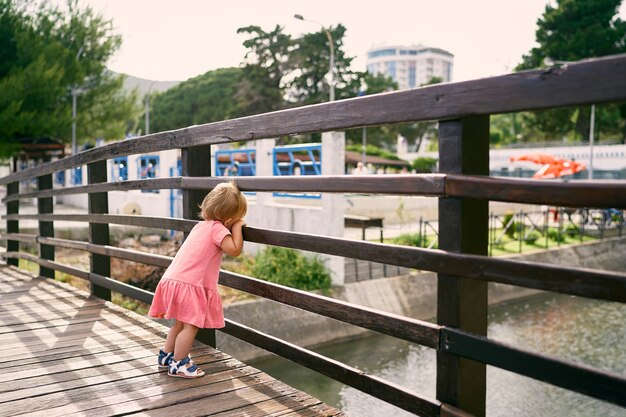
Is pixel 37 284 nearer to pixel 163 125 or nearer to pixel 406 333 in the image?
pixel 406 333

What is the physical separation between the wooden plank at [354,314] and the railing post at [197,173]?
0.49 metres

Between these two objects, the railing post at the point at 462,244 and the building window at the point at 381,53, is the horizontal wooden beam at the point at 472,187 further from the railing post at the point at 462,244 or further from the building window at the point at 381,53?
the building window at the point at 381,53

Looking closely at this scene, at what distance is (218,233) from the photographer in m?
2.90

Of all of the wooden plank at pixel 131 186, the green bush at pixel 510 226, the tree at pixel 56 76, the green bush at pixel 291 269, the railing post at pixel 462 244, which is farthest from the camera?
the tree at pixel 56 76

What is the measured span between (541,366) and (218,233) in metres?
1.63

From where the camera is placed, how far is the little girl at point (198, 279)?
288cm

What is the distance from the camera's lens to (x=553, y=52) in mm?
43531

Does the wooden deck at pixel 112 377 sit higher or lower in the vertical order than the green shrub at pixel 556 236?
higher

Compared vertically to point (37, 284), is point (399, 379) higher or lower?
lower

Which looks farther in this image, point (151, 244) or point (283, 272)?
point (151, 244)

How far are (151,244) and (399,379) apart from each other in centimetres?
613

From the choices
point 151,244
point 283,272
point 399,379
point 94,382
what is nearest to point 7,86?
point 151,244

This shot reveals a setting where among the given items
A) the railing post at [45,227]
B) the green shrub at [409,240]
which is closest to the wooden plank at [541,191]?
the railing post at [45,227]

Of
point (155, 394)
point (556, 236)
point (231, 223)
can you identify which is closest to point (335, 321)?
point (231, 223)
